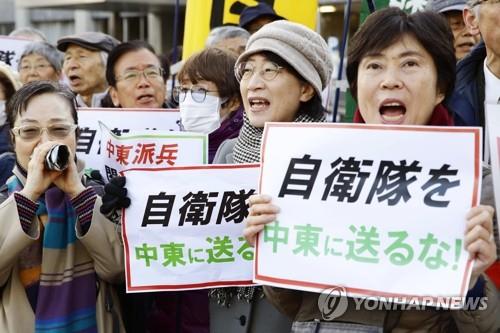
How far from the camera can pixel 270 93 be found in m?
3.19

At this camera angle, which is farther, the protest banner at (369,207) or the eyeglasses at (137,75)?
the eyeglasses at (137,75)

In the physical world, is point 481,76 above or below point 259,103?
above

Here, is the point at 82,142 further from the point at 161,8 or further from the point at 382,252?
the point at 161,8

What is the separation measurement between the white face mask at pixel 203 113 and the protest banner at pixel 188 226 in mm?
1093

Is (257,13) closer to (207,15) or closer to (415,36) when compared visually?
(207,15)

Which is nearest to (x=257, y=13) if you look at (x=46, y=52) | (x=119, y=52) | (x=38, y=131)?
(x=119, y=52)

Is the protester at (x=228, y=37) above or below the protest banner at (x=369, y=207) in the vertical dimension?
below

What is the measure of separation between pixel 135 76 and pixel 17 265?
7.34 ft

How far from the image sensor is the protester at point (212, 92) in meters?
4.15

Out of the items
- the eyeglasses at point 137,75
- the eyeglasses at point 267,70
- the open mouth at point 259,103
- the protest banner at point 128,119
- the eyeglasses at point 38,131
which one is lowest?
the protest banner at point 128,119

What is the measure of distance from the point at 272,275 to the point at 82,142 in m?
2.21

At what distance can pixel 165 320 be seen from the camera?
355 centimetres

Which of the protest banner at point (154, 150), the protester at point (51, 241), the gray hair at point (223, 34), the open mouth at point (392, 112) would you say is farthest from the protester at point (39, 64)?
the open mouth at point (392, 112)

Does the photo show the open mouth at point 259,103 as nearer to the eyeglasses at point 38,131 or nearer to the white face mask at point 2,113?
the eyeglasses at point 38,131
